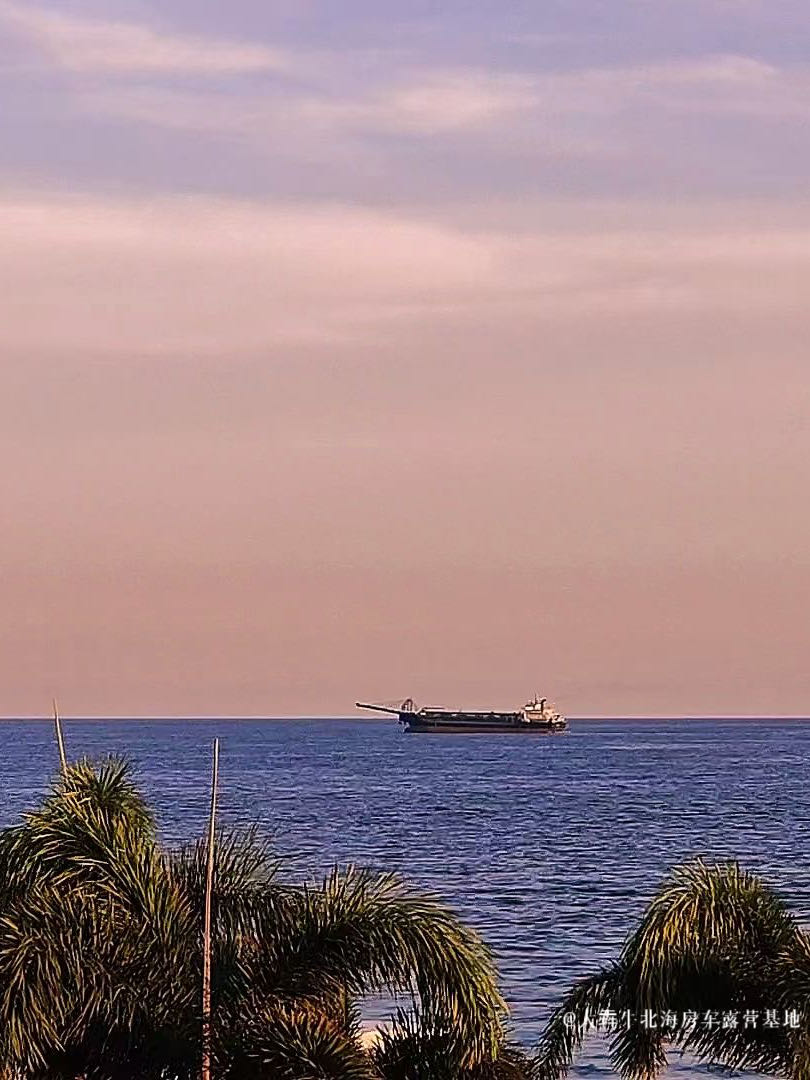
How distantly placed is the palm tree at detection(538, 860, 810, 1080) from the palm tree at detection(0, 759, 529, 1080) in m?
1.11

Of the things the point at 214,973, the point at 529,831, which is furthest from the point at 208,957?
the point at 529,831

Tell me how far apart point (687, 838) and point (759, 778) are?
6965cm

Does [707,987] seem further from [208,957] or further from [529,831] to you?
[529,831]

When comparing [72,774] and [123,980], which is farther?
[72,774]

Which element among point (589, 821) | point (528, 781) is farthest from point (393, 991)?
point (528, 781)

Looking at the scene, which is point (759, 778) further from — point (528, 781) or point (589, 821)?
point (589, 821)

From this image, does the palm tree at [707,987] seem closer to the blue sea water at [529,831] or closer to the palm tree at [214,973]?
the palm tree at [214,973]

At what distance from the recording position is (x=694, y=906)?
1814 cm

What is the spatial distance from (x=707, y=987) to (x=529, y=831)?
89763mm

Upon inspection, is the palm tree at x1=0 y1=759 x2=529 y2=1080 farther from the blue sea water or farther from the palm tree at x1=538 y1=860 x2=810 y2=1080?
the blue sea water

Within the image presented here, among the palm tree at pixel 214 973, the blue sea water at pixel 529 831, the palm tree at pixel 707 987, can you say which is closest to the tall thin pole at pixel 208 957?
the palm tree at pixel 214 973

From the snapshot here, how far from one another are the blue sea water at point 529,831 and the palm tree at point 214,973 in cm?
1417

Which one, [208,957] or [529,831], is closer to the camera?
[208,957]

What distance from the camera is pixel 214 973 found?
57.0 ft
